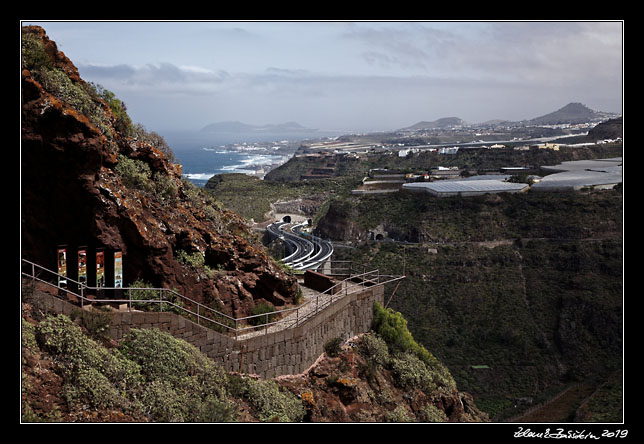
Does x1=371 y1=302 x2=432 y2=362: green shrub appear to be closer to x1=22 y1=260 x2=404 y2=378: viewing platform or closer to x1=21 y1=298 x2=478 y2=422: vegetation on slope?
x1=22 y1=260 x2=404 y2=378: viewing platform

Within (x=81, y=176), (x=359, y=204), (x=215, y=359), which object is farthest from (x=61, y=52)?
(x=359, y=204)

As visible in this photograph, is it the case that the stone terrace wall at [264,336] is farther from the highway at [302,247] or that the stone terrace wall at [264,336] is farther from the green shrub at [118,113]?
the highway at [302,247]

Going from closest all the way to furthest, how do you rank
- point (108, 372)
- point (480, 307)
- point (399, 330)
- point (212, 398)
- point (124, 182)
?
point (108, 372) → point (212, 398) → point (124, 182) → point (399, 330) → point (480, 307)

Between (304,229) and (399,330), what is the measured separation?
5313 cm

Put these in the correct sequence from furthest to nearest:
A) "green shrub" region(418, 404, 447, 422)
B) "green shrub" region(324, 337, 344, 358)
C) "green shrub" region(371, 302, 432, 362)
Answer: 1. "green shrub" region(371, 302, 432, 362)
2. "green shrub" region(324, 337, 344, 358)
3. "green shrub" region(418, 404, 447, 422)

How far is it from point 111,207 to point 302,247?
47449mm

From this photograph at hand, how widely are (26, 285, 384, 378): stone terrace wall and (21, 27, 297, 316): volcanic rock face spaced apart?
1.08m

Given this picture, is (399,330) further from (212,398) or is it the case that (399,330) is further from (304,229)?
(304,229)

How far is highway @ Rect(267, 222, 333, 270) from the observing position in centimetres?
4800

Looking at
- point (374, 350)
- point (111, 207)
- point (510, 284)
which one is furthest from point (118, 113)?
point (510, 284)

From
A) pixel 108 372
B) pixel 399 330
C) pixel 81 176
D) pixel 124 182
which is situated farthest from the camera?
pixel 399 330

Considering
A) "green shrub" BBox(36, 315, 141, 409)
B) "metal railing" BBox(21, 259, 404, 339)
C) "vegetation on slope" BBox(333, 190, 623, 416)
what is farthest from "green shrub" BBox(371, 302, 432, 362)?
"vegetation on slope" BBox(333, 190, 623, 416)

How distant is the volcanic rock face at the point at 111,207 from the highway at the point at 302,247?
32.5m

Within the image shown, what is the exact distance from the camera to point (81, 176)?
9906 millimetres
